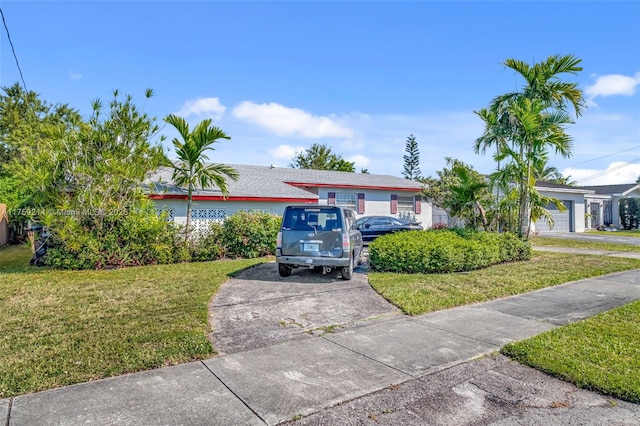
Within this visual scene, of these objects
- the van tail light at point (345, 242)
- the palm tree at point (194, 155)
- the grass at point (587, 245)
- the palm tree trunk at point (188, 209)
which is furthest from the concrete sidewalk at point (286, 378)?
the grass at point (587, 245)

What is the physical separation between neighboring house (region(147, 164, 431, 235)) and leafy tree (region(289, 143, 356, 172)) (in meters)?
16.7

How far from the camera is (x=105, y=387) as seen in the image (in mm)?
3596

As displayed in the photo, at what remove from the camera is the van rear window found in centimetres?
897

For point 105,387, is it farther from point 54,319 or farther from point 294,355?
point 54,319

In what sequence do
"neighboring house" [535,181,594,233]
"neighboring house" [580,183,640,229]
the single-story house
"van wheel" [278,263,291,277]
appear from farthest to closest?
1. "neighboring house" [580,183,640,229]
2. "neighboring house" [535,181,594,233]
3. the single-story house
4. "van wheel" [278,263,291,277]

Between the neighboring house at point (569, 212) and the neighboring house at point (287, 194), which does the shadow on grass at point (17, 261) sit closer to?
the neighboring house at point (287, 194)

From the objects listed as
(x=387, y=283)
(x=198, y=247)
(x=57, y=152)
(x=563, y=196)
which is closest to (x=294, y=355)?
(x=387, y=283)

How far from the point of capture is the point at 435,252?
9.97m

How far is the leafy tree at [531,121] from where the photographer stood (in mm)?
12527

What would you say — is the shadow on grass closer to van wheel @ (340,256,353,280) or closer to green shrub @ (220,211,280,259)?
green shrub @ (220,211,280,259)

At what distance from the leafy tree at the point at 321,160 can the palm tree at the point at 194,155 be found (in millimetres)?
29410

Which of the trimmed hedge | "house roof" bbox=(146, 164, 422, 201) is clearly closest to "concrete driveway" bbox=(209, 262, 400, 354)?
the trimmed hedge

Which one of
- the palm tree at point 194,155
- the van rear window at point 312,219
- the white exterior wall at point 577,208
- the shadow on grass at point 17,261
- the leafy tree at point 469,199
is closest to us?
the van rear window at point 312,219

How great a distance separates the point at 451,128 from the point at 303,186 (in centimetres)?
825
